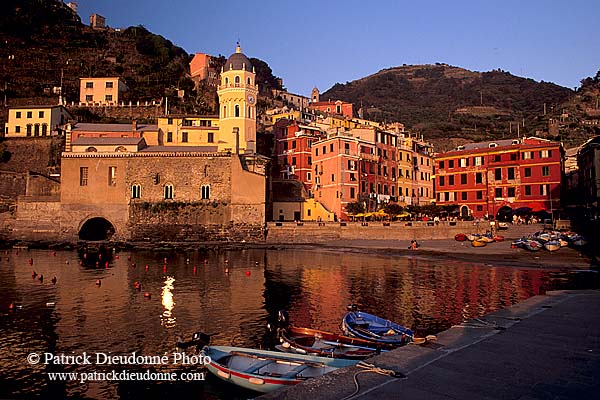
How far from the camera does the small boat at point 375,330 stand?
14.7 metres

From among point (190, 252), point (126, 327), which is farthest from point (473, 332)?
point (190, 252)

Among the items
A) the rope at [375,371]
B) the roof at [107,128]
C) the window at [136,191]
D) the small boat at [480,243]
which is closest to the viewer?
the rope at [375,371]

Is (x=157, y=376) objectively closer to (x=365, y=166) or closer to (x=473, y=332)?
(x=473, y=332)

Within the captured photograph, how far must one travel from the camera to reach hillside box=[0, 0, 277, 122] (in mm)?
90438

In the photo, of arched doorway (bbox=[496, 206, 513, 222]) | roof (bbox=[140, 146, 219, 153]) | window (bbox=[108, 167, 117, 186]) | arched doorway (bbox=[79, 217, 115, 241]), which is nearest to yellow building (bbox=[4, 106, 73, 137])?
arched doorway (bbox=[79, 217, 115, 241])

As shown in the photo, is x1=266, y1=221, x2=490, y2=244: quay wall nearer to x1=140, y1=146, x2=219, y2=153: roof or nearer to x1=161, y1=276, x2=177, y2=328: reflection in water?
x1=140, y1=146, x2=219, y2=153: roof

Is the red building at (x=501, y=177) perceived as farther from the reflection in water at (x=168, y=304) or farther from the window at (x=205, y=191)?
the reflection in water at (x=168, y=304)

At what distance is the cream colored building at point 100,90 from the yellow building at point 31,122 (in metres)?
14.8

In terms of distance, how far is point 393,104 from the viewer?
634 feet

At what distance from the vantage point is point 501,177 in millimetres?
60250

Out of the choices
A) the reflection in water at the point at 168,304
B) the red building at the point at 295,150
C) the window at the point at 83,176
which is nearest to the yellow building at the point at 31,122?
the window at the point at 83,176

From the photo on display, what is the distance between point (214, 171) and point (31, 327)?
42.7 metres

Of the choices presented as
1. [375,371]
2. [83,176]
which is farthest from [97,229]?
[375,371]

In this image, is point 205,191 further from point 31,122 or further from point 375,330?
point 375,330
